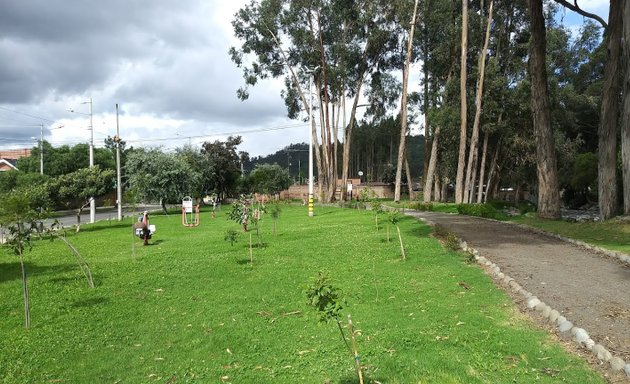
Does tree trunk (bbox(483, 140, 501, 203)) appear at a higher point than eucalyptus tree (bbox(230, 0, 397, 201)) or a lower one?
lower

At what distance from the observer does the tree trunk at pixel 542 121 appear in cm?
1677

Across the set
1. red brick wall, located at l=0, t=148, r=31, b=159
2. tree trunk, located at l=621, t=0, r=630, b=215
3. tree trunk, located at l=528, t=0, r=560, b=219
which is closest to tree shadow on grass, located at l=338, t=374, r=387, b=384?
tree trunk, located at l=621, t=0, r=630, b=215

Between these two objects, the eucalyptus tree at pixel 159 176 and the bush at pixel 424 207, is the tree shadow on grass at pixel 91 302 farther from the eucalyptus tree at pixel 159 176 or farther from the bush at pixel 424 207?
the eucalyptus tree at pixel 159 176

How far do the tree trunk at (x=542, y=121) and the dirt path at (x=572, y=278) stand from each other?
476 centimetres

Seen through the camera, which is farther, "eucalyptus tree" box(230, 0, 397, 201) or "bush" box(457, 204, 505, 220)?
"eucalyptus tree" box(230, 0, 397, 201)

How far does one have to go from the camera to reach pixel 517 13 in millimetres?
32219

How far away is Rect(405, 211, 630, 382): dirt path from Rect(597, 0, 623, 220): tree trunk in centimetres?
454

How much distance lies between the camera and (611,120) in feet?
51.5

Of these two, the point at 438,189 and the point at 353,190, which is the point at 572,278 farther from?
the point at 353,190

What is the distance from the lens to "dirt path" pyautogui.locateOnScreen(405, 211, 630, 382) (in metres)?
5.26

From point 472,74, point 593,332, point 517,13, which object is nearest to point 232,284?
point 593,332

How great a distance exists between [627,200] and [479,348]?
12347 mm

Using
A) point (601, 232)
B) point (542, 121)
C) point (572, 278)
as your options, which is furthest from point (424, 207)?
point (572, 278)

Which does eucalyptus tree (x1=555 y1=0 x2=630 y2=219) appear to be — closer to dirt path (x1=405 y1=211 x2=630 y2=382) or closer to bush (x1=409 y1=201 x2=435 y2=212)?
dirt path (x1=405 y1=211 x2=630 y2=382)
